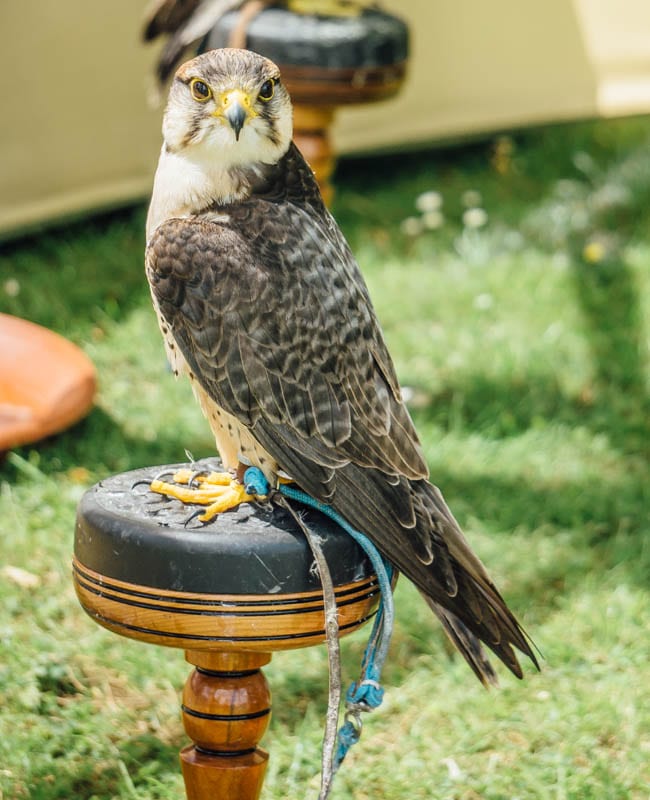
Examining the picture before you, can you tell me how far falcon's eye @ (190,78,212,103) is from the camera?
2133 mm

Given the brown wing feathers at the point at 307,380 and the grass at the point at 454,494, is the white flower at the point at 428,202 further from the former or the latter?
the brown wing feathers at the point at 307,380

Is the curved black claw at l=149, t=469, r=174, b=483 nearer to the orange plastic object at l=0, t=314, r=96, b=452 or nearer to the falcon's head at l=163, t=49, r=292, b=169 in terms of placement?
the falcon's head at l=163, t=49, r=292, b=169

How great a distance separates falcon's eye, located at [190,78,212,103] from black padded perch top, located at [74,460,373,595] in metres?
0.70

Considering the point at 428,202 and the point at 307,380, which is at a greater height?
the point at 307,380

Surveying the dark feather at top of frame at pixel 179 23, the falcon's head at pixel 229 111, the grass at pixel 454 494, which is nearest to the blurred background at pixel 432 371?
the grass at pixel 454 494

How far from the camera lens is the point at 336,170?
7441mm

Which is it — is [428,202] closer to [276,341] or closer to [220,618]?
[276,341]

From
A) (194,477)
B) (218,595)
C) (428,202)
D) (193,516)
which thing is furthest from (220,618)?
(428,202)

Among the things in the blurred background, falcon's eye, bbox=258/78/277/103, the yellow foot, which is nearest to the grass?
the blurred background

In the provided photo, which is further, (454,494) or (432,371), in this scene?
(432,371)

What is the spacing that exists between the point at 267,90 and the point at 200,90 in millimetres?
→ 115

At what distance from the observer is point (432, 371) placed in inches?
185

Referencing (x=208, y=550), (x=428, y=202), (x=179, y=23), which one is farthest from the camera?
(x=428, y=202)

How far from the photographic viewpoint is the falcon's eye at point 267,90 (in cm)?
212
